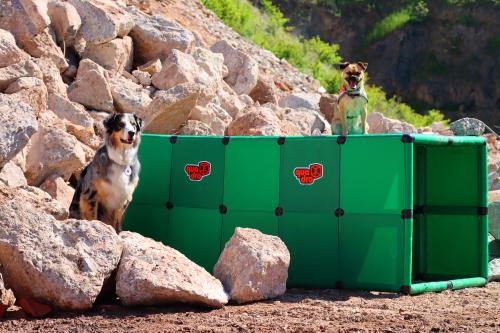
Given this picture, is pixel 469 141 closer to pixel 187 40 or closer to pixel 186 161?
pixel 186 161

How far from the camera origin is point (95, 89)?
1136 cm

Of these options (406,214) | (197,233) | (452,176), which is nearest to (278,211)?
(197,233)

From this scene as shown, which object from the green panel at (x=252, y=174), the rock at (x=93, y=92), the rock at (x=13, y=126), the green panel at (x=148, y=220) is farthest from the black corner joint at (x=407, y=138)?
the rock at (x=93, y=92)

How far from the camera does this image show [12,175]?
855 cm

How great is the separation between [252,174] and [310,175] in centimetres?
59

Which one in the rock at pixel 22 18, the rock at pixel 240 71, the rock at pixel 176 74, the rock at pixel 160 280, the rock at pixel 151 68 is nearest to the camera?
the rock at pixel 160 280

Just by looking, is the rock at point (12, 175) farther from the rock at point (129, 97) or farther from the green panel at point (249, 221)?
Result: the rock at point (129, 97)

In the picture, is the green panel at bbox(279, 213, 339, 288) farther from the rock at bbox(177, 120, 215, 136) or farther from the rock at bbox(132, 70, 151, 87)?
the rock at bbox(132, 70, 151, 87)

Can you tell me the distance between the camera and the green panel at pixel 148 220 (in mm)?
9000

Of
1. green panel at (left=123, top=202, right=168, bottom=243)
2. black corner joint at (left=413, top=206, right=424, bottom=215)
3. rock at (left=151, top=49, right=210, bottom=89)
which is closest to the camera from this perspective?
green panel at (left=123, top=202, right=168, bottom=243)

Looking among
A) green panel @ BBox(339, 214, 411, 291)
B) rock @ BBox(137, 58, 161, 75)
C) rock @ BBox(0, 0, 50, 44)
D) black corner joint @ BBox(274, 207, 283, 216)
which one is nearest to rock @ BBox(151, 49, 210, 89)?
rock @ BBox(137, 58, 161, 75)

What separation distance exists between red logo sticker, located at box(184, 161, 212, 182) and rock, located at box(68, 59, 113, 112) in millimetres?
2850

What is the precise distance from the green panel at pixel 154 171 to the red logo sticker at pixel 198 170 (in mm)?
250

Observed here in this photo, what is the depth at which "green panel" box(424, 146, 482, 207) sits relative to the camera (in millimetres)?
9109
